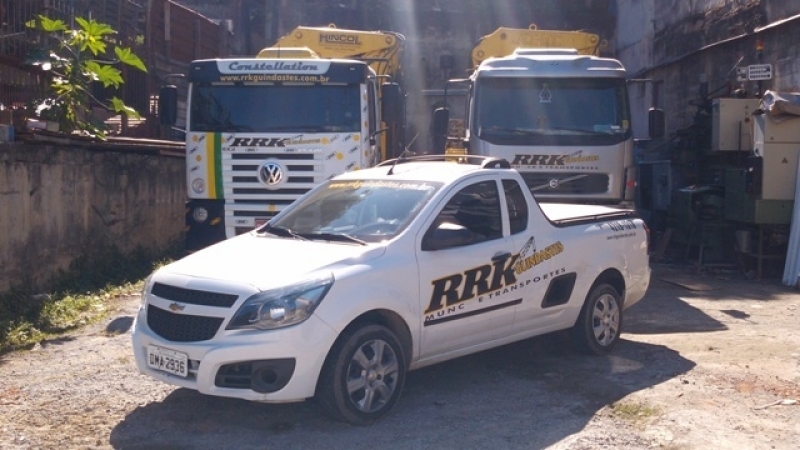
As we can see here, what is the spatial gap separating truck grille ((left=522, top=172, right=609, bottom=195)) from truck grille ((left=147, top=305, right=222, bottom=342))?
682cm

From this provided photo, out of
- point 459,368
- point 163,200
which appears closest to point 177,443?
point 459,368

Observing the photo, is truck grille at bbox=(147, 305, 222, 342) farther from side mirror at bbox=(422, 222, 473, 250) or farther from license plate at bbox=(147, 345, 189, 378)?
side mirror at bbox=(422, 222, 473, 250)

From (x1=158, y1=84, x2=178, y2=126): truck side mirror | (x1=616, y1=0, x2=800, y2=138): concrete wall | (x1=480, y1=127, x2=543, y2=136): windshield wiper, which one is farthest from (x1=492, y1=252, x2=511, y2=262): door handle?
(x1=616, y1=0, x2=800, y2=138): concrete wall

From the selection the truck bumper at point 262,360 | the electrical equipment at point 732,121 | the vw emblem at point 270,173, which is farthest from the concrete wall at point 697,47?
the truck bumper at point 262,360

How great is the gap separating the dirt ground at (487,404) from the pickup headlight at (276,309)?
30.1 inches

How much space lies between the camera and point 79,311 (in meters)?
10.1

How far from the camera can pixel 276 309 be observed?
5797mm

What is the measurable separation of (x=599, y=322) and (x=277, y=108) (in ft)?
17.2

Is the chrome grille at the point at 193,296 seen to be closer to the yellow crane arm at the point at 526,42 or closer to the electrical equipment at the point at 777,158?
the electrical equipment at the point at 777,158

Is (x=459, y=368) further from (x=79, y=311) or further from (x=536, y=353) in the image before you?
(x=79, y=311)

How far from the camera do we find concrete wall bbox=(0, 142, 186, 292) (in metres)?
10.0

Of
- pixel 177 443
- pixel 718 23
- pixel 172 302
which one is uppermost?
pixel 718 23

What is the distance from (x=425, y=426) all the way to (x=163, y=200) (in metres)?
9.41

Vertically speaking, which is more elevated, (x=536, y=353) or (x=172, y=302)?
(x=172, y=302)
